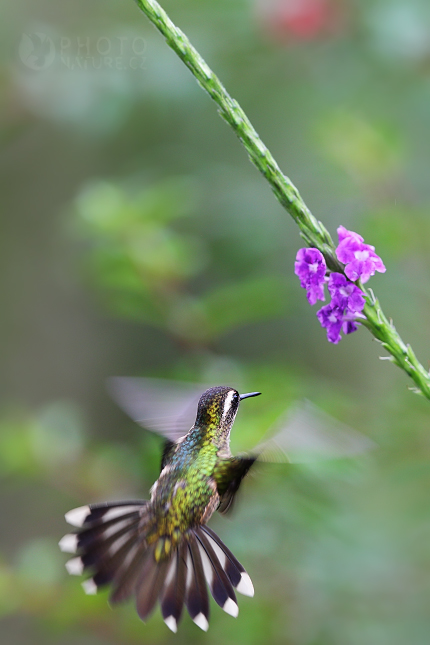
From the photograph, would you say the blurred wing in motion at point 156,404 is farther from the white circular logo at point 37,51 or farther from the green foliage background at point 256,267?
the white circular logo at point 37,51

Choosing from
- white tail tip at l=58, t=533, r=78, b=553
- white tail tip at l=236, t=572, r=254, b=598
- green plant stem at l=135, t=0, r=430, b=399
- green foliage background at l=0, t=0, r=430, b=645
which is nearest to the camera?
green plant stem at l=135, t=0, r=430, b=399

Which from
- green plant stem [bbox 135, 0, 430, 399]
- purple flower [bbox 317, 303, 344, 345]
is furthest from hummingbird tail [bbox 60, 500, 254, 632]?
green plant stem [bbox 135, 0, 430, 399]

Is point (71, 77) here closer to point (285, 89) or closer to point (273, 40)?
point (273, 40)

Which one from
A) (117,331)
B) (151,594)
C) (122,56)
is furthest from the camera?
(117,331)

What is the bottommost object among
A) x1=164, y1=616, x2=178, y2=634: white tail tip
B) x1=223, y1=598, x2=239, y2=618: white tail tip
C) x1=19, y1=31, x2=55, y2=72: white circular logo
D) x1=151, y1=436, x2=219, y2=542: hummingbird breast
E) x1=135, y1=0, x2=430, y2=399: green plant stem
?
x1=164, y1=616, x2=178, y2=634: white tail tip

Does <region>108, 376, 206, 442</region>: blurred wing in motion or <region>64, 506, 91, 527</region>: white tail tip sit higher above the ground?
<region>108, 376, 206, 442</region>: blurred wing in motion

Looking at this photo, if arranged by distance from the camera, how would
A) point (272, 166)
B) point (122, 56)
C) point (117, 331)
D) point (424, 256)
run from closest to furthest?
point (272, 166)
point (424, 256)
point (122, 56)
point (117, 331)

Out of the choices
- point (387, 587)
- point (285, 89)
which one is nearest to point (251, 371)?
point (387, 587)

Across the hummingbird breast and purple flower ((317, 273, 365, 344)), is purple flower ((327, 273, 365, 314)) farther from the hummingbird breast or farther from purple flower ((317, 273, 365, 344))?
the hummingbird breast
